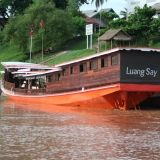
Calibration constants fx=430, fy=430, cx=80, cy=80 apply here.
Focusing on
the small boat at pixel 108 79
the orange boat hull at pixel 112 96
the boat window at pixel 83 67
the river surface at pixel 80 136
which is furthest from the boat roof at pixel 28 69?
the river surface at pixel 80 136

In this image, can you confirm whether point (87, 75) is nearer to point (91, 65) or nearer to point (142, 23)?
point (91, 65)

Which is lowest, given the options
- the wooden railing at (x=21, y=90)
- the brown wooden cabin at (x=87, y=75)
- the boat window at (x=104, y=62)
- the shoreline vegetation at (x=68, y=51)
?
the wooden railing at (x=21, y=90)

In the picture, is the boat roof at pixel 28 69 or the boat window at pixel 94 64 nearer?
the boat window at pixel 94 64

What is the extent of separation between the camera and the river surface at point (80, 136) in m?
9.81

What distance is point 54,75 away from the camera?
79.8 feet

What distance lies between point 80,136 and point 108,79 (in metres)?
7.59

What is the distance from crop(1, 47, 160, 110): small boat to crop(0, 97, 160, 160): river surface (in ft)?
5.10

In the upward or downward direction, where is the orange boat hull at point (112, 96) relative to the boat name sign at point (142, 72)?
downward

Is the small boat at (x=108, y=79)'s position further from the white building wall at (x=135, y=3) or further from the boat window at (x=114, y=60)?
the white building wall at (x=135, y=3)

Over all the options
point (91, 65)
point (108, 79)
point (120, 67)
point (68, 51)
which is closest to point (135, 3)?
point (68, 51)

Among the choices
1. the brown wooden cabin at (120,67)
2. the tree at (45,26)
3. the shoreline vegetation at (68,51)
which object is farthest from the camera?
the tree at (45,26)

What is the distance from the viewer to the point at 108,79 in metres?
19.6

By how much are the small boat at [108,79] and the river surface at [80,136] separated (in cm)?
155

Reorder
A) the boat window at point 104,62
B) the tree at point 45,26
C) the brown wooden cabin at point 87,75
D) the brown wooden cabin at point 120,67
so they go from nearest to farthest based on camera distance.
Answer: the brown wooden cabin at point 120,67 → the brown wooden cabin at point 87,75 → the boat window at point 104,62 → the tree at point 45,26
